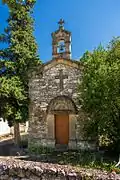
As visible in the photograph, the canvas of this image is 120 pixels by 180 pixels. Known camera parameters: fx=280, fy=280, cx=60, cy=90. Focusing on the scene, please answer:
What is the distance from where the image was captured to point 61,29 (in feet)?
61.4

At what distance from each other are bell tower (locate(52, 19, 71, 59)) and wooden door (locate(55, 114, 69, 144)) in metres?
4.00

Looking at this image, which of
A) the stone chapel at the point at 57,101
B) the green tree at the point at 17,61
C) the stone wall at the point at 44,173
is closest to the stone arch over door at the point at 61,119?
the stone chapel at the point at 57,101

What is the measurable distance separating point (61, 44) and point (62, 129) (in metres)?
5.62

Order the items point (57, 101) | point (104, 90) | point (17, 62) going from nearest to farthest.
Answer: point (104, 90), point (57, 101), point (17, 62)

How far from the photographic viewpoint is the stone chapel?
17797 mm

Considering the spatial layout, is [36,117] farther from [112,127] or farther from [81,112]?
[112,127]

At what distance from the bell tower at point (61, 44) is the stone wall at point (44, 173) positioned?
1163 centimetres

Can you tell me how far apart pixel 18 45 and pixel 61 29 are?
3.40m

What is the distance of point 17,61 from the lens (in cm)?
1997

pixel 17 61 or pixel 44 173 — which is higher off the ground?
pixel 17 61

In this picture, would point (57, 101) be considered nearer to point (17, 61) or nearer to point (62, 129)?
point (62, 129)

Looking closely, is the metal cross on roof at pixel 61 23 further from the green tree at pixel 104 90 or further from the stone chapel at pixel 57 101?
the green tree at pixel 104 90

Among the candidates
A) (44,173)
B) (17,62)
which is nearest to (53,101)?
(17,62)

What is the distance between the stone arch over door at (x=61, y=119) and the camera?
704 inches
